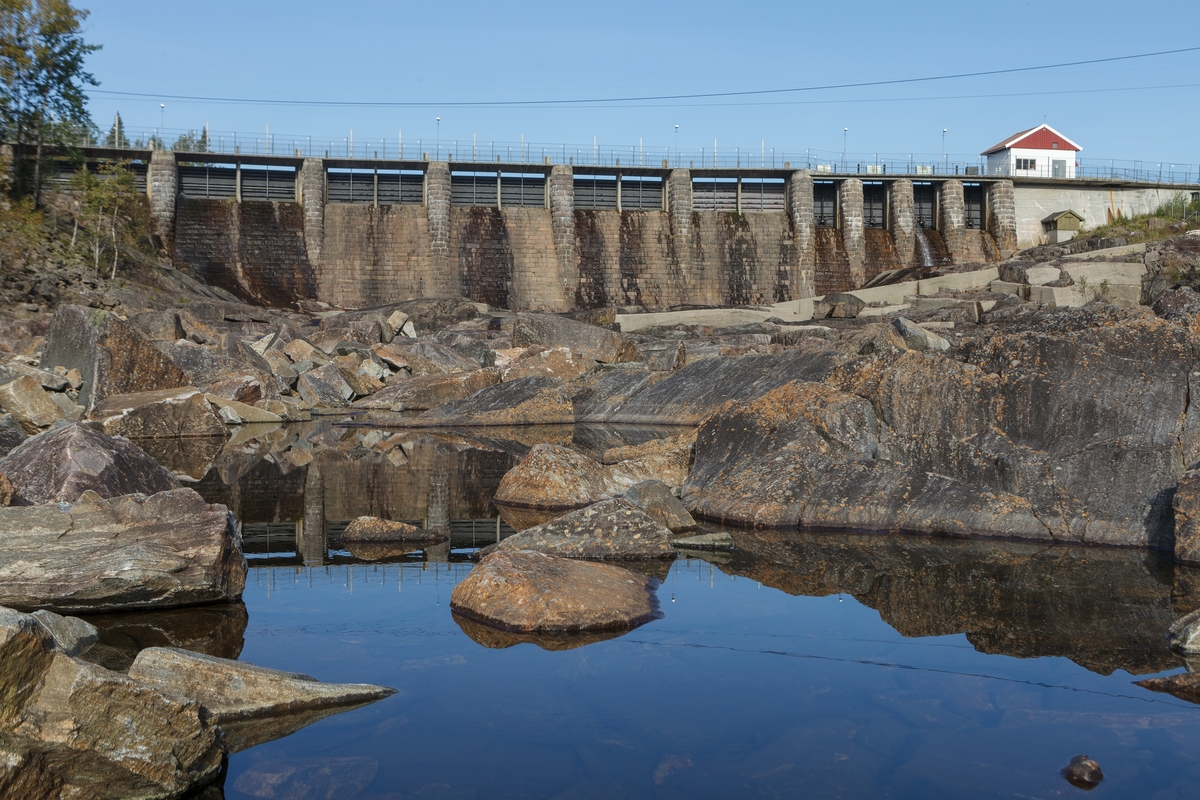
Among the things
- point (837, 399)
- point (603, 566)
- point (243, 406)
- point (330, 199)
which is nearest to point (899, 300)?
point (330, 199)

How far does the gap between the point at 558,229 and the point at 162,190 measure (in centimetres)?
1759

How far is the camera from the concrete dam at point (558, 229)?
1874 inches

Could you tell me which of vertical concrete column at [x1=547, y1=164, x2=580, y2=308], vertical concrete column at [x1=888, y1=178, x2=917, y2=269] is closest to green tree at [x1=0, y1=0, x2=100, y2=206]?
vertical concrete column at [x1=547, y1=164, x2=580, y2=308]

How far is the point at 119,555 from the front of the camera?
6336 mm

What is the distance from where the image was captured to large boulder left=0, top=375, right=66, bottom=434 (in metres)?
14.9

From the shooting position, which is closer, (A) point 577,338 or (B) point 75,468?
(B) point 75,468

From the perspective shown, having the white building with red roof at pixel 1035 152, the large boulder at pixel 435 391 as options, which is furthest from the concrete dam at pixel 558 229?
the large boulder at pixel 435 391

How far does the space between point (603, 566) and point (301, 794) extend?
10.5 ft

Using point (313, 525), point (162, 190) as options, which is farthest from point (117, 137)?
point (313, 525)

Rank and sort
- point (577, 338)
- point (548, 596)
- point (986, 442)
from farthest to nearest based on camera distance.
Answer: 1. point (577, 338)
2. point (986, 442)
3. point (548, 596)

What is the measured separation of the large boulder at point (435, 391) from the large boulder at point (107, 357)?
4.16 meters

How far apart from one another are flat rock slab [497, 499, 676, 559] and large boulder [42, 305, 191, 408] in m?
12.5

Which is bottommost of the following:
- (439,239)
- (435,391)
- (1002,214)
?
(435,391)

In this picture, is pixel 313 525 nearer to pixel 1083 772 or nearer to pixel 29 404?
pixel 1083 772
